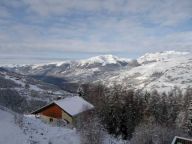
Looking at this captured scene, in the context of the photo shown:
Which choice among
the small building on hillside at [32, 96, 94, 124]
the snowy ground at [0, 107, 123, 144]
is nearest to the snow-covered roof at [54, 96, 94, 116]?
the small building on hillside at [32, 96, 94, 124]

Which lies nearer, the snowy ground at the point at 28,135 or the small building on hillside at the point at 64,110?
the snowy ground at the point at 28,135

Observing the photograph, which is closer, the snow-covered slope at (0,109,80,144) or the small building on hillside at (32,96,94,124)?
the snow-covered slope at (0,109,80,144)

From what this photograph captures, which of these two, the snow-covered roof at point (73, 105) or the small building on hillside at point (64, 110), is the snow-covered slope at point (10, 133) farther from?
the snow-covered roof at point (73, 105)

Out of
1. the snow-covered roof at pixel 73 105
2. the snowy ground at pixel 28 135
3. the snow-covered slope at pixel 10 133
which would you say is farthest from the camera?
the snow-covered roof at pixel 73 105

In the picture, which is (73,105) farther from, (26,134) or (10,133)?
(10,133)

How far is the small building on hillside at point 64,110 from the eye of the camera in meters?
67.7

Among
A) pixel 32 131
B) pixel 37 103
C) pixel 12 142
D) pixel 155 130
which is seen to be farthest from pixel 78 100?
pixel 37 103

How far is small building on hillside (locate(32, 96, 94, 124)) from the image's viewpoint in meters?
67.7

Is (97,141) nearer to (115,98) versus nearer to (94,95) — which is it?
(115,98)

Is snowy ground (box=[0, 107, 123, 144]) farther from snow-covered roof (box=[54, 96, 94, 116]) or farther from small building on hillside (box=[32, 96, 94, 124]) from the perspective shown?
snow-covered roof (box=[54, 96, 94, 116])

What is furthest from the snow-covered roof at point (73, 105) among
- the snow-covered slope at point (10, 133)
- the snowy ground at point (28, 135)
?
the snow-covered slope at point (10, 133)

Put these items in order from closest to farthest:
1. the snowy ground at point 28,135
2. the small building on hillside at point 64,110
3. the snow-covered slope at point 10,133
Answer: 1. the snow-covered slope at point 10,133
2. the snowy ground at point 28,135
3. the small building on hillside at point 64,110

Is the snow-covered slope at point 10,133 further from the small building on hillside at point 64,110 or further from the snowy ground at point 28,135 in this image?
the small building on hillside at point 64,110

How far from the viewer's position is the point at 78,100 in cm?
7662
